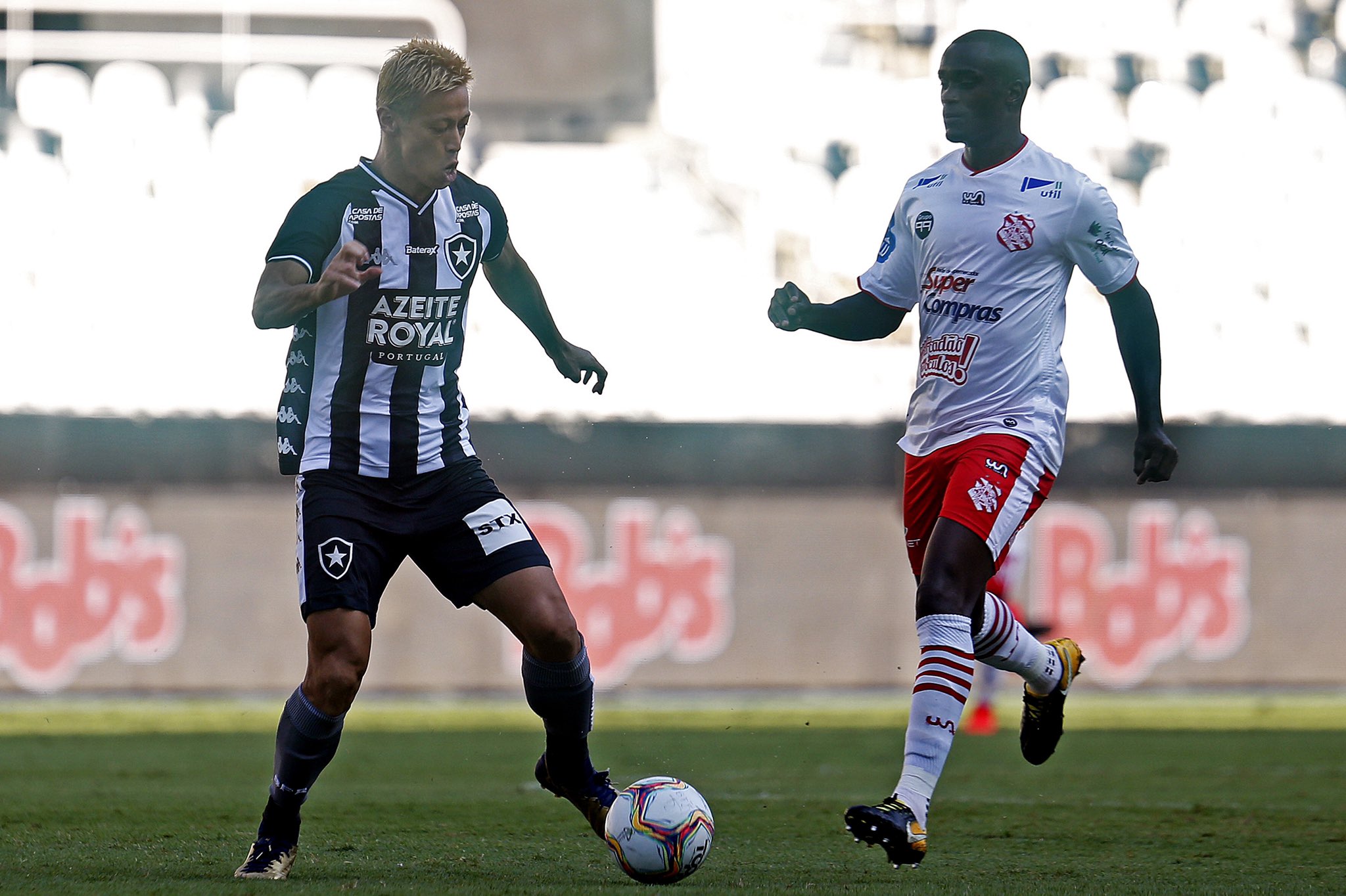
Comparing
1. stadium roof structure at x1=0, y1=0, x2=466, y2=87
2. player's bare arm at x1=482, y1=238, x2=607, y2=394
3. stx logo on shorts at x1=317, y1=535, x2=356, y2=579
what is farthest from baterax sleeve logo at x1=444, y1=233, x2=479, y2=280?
stadium roof structure at x1=0, y1=0, x2=466, y2=87

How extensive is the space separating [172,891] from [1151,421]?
9.05 ft

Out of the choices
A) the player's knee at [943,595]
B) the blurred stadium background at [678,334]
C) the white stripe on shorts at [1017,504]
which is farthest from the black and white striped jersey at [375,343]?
the blurred stadium background at [678,334]

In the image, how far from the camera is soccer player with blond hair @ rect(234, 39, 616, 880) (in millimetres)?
4422

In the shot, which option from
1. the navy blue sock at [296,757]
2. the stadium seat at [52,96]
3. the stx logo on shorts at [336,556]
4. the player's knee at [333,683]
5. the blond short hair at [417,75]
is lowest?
the navy blue sock at [296,757]

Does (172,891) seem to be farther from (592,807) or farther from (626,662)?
(626,662)

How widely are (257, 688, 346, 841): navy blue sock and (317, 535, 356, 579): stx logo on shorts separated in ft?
1.08

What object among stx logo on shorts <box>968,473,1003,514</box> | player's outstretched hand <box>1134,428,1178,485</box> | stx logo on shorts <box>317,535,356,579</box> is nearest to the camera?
stx logo on shorts <box>317,535,356,579</box>

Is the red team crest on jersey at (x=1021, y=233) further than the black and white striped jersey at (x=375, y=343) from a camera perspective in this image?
Yes

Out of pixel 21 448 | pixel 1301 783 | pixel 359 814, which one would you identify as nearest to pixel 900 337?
pixel 21 448

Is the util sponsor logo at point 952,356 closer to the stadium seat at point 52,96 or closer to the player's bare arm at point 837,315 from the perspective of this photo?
the player's bare arm at point 837,315

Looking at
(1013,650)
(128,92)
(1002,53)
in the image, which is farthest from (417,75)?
(128,92)

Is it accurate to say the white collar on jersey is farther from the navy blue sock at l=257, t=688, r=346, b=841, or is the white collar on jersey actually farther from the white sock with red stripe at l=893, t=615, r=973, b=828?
the white sock with red stripe at l=893, t=615, r=973, b=828

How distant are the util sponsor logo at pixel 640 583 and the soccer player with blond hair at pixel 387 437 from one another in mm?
9163

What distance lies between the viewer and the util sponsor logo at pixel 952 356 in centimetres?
497
